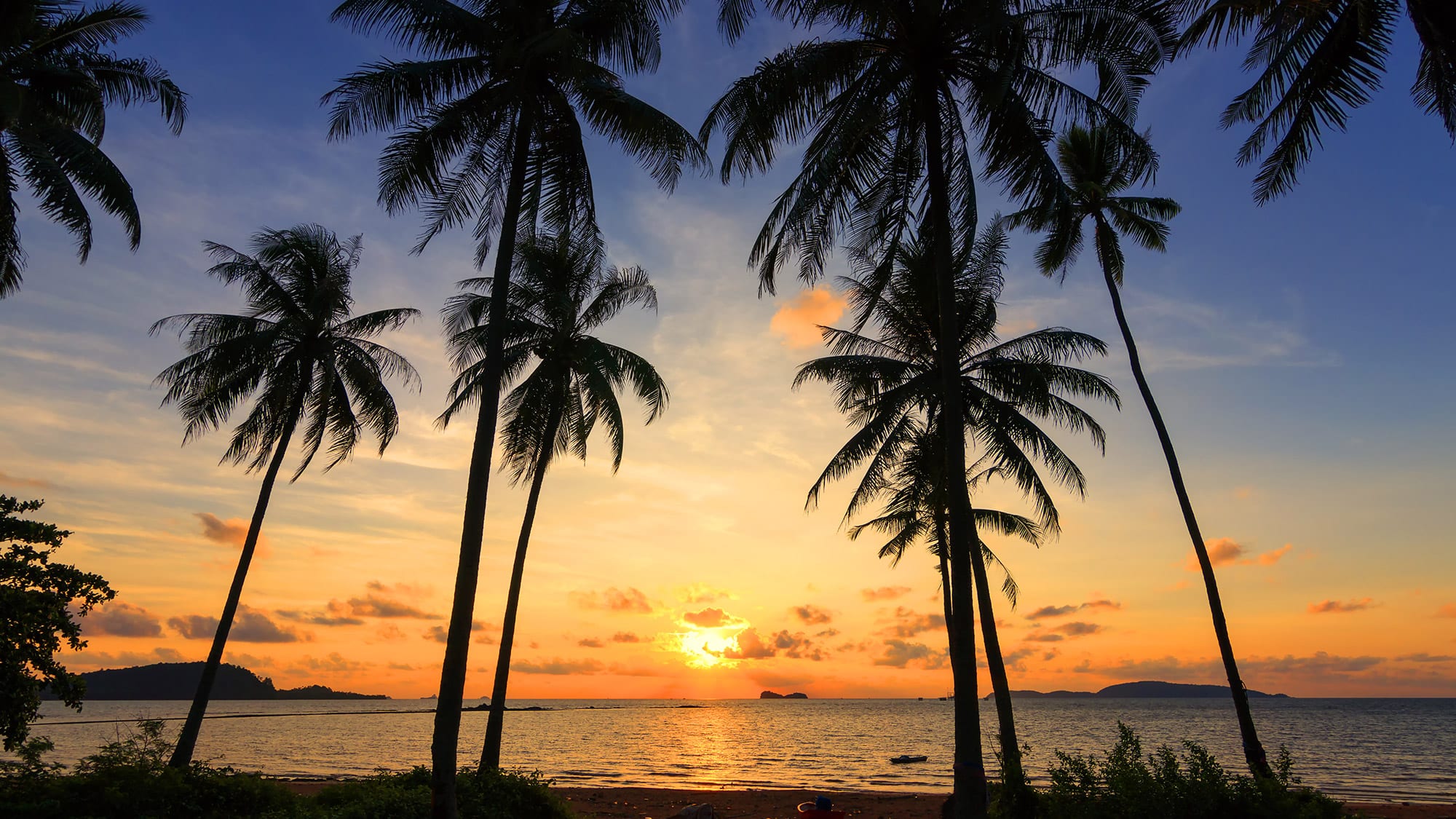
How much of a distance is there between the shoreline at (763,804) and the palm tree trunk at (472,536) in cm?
761

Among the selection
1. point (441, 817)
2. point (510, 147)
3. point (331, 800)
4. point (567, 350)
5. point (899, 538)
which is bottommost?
point (331, 800)

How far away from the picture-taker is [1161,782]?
1039cm

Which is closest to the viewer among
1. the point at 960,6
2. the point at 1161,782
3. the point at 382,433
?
the point at 1161,782

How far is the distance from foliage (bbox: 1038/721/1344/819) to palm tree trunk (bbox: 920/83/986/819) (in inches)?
66.7

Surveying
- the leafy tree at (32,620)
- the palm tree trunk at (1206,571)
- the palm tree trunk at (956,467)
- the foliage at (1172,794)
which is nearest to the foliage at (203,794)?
the leafy tree at (32,620)

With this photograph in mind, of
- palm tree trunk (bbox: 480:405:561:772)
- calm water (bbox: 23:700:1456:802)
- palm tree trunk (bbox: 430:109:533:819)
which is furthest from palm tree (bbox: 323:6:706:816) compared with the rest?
calm water (bbox: 23:700:1456:802)

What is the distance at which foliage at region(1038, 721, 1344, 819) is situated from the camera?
33.6 feet

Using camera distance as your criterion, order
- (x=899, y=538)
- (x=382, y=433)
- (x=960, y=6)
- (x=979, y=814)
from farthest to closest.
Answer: (x=899, y=538)
(x=382, y=433)
(x=960, y=6)
(x=979, y=814)

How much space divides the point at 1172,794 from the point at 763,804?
544 inches

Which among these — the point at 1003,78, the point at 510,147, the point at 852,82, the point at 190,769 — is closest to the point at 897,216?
the point at 852,82

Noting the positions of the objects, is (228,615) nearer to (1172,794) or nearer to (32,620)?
(32,620)

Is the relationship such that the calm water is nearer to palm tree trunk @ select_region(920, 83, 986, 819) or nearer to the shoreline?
the shoreline

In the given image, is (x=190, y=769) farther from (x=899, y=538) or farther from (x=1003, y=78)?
(x=899, y=538)

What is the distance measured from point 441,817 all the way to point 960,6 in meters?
12.6
